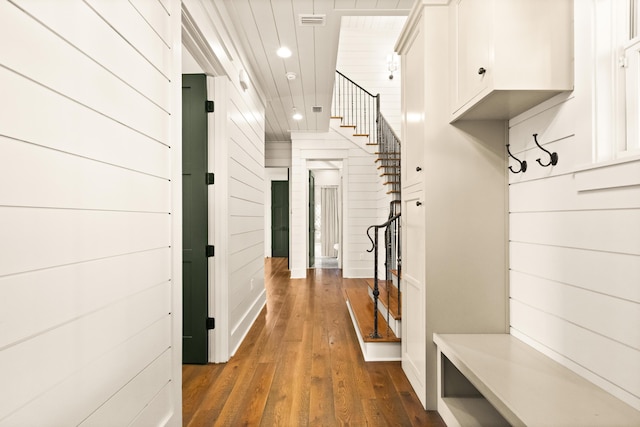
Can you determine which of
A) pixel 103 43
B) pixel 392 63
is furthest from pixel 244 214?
pixel 392 63

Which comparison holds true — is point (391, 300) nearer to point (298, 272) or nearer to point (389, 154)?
point (389, 154)

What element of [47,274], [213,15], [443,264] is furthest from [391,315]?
[213,15]

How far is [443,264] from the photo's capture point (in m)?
2.01

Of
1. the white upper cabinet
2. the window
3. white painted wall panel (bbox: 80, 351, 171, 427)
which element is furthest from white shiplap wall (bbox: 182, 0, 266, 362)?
the window

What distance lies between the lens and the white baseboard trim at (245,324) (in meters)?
2.93

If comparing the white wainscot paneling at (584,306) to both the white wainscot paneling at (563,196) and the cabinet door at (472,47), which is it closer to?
the white wainscot paneling at (563,196)

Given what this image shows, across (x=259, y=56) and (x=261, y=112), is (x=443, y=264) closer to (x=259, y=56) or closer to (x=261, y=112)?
(x=259, y=56)

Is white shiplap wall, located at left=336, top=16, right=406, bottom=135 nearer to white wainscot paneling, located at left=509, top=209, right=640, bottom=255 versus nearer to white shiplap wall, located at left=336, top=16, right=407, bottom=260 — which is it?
white shiplap wall, located at left=336, top=16, right=407, bottom=260

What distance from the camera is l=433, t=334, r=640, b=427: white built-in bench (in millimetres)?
1177

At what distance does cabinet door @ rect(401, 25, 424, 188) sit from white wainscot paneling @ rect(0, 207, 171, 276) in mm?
1588

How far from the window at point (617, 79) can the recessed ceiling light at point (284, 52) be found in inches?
95.8

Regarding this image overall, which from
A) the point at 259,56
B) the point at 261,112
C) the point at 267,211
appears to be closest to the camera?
the point at 259,56

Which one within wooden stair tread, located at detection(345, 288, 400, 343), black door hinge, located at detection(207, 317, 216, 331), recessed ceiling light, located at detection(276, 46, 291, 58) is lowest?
wooden stair tread, located at detection(345, 288, 400, 343)

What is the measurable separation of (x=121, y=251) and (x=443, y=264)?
164 centimetres
